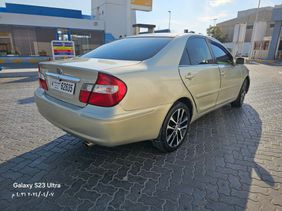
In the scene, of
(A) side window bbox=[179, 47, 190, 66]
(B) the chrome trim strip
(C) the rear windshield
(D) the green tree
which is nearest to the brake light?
(B) the chrome trim strip

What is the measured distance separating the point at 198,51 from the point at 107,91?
193 centimetres

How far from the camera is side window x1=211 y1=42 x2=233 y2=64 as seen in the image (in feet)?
12.3

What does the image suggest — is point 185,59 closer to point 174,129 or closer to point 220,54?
point 174,129

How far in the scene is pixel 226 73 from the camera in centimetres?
394

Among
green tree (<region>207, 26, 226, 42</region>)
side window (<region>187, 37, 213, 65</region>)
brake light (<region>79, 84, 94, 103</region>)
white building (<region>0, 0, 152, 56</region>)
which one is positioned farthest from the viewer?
green tree (<region>207, 26, 226, 42</region>)

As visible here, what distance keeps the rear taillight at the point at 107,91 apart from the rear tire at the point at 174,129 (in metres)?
0.89

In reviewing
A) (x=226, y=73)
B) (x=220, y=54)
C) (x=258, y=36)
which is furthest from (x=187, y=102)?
(x=258, y=36)

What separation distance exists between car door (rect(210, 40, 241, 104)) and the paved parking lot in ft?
2.25

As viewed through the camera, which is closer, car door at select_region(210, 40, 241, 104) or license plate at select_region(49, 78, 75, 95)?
license plate at select_region(49, 78, 75, 95)

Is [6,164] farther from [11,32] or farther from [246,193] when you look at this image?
[11,32]

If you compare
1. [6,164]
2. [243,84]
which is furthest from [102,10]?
[6,164]

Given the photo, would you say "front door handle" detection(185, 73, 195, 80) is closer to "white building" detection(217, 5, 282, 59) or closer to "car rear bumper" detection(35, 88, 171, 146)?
"car rear bumper" detection(35, 88, 171, 146)

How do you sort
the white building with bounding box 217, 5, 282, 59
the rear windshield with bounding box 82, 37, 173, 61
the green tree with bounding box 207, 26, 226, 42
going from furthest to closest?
the green tree with bounding box 207, 26, 226, 42 < the white building with bounding box 217, 5, 282, 59 < the rear windshield with bounding box 82, 37, 173, 61

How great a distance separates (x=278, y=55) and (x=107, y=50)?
3004 cm
